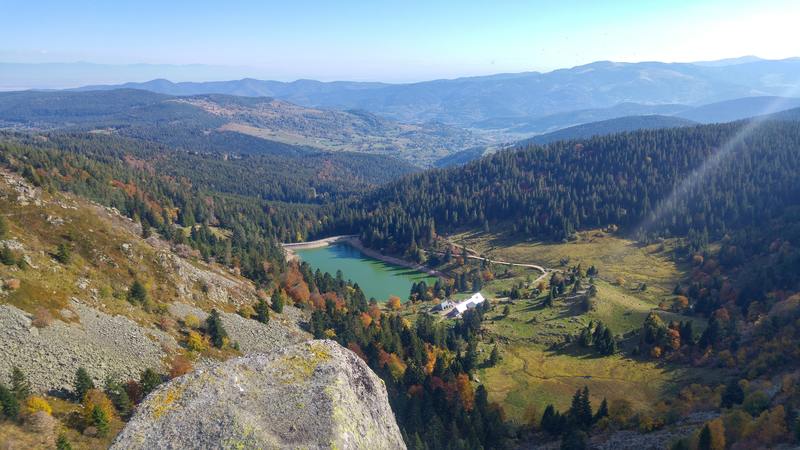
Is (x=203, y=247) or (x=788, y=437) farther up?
(x=203, y=247)

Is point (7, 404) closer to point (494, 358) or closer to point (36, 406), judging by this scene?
point (36, 406)

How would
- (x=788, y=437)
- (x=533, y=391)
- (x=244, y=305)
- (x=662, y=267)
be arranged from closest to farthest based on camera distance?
(x=788, y=437)
(x=244, y=305)
(x=533, y=391)
(x=662, y=267)

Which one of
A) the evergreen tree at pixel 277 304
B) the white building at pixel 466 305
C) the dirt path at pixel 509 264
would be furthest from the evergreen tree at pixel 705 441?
the dirt path at pixel 509 264

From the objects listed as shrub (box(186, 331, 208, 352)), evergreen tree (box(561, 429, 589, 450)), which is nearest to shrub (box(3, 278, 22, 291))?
shrub (box(186, 331, 208, 352))

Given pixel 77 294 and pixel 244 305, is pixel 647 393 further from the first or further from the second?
pixel 77 294

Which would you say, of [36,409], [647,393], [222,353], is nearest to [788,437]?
[647,393]

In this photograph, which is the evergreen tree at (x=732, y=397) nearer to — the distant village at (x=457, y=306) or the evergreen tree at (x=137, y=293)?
the distant village at (x=457, y=306)

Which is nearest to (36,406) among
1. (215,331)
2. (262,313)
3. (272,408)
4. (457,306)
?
(272,408)
